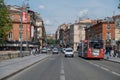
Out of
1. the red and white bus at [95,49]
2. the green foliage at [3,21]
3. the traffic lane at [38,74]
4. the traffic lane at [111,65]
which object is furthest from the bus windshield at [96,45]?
the green foliage at [3,21]

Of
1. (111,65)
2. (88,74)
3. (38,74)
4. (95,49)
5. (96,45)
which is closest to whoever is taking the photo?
(88,74)

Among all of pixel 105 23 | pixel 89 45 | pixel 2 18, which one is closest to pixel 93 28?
pixel 105 23

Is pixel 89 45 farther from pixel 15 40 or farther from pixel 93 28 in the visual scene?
pixel 93 28

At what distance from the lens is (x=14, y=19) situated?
416ft

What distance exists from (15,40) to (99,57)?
228 feet

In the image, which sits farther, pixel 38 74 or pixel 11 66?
pixel 11 66

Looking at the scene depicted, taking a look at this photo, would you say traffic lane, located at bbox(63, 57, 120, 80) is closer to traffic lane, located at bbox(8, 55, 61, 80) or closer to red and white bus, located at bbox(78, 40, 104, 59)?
traffic lane, located at bbox(8, 55, 61, 80)

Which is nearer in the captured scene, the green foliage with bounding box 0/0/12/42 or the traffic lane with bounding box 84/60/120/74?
the traffic lane with bounding box 84/60/120/74

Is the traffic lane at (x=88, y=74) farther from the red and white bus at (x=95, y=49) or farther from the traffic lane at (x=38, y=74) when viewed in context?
the red and white bus at (x=95, y=49)

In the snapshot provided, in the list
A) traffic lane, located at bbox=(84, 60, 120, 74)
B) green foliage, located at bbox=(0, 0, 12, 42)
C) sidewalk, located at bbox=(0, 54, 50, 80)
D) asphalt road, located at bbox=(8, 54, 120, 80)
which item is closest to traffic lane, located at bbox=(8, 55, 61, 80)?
asphalt road, located at bbox=(8, 54, 120, 80)

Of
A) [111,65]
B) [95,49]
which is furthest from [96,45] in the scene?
[111,65]

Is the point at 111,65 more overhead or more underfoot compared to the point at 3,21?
more underfoot

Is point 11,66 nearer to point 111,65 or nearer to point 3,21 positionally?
point 111,65

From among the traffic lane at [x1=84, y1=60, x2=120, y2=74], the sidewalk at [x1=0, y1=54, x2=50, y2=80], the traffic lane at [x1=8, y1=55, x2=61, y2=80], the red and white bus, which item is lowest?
the traffic lane at [x1=84, y1=60, x2=120, y2=74]
